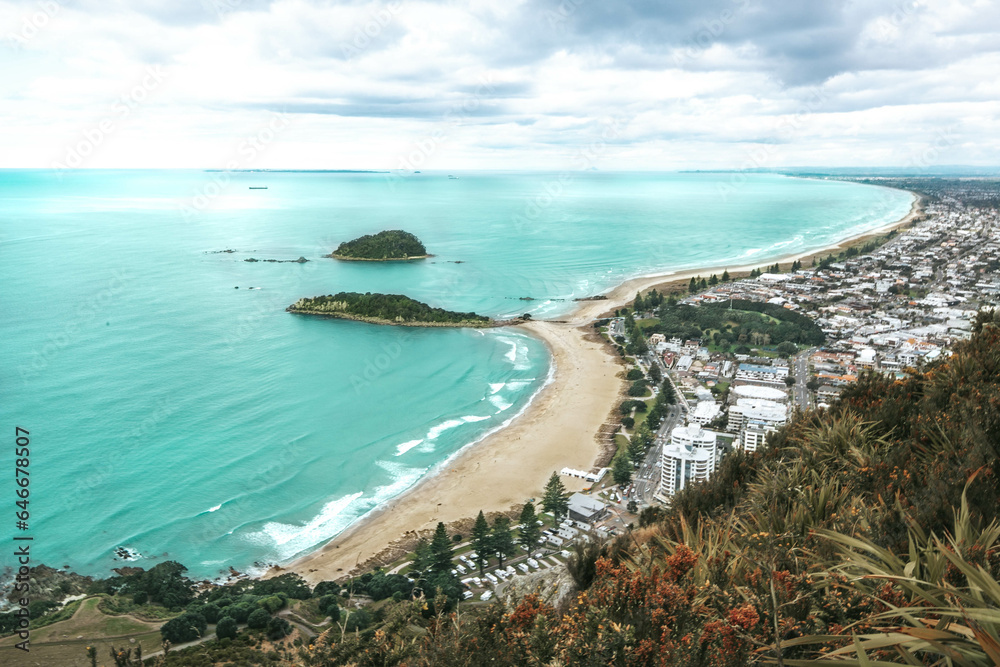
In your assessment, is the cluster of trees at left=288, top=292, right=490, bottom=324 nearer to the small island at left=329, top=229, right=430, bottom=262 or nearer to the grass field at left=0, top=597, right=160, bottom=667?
the small island at left=329, top=229, right=430, bottom=262

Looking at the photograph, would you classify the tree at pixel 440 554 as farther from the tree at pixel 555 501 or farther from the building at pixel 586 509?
the building at pixel 586 509

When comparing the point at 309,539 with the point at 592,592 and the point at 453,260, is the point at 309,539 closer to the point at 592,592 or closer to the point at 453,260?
the point at 592,592

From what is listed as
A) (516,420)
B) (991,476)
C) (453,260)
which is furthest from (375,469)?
(453,260)

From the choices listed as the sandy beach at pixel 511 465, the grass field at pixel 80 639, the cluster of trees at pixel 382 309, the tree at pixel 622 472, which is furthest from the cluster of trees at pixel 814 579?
the cluster of trees at pixel 382 309

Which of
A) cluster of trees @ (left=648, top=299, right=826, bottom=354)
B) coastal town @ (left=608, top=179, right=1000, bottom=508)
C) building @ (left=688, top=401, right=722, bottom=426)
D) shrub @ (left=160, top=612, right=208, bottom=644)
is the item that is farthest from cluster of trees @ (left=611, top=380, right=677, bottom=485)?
shrub @ (left=160, top=612, right=208, bottom=644)

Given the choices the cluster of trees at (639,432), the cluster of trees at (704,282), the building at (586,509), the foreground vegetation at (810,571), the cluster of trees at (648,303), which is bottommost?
the building at (586,509)

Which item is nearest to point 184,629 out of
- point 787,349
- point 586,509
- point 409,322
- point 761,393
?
point 586,509
